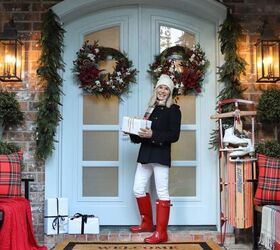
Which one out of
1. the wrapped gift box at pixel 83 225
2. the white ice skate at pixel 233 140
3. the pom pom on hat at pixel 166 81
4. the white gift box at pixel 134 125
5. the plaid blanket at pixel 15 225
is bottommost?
the wrapped gift box at pixel 83 225

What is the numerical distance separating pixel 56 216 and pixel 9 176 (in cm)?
68

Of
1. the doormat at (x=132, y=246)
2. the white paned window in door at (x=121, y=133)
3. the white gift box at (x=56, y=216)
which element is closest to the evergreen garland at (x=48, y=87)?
the white paned window in door at (x=121, y=133)

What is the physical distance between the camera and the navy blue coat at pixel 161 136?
160 inches

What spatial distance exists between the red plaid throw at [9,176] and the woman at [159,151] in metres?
1.06

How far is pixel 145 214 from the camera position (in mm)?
4293

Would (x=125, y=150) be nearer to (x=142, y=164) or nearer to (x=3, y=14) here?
(x=142, y=164)

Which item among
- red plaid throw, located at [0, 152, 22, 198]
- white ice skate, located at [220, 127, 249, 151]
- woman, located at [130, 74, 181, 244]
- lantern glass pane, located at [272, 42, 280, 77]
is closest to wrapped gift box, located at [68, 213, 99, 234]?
woman, located at [130, 74, 181, 244]

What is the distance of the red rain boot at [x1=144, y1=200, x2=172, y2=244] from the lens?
4094 mm

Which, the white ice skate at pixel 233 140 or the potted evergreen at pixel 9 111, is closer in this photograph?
the white ice skate at pixel 233 140

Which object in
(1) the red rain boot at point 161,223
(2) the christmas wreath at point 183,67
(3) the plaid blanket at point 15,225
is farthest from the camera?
(2) the christmas wreath at point 183,67

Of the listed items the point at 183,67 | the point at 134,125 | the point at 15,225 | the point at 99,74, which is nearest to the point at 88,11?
the point at 99,74

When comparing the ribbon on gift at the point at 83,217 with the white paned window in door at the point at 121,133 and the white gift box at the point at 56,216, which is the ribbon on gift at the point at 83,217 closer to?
the white gift box at the point at 56,216

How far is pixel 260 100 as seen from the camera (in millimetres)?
4348

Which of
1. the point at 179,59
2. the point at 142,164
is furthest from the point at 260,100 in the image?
the point at 142,164
